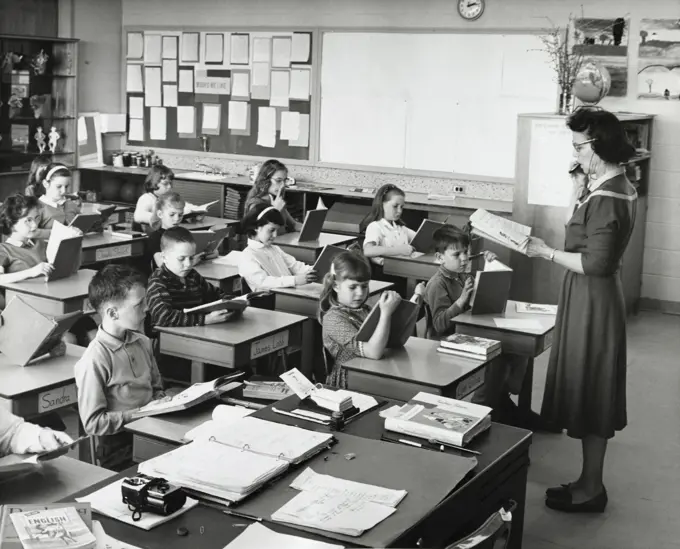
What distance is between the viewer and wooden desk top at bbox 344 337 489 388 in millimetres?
3336

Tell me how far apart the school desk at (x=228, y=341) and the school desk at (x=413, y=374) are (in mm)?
596

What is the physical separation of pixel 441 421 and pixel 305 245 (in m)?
3.66

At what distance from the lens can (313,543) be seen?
189 centimetres

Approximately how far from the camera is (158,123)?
992cm

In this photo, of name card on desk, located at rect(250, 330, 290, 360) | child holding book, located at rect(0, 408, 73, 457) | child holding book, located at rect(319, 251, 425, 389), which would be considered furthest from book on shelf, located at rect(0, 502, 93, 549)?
name card on desk, located at rect(250, 330, 290, 360)

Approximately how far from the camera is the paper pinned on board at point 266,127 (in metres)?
9.14

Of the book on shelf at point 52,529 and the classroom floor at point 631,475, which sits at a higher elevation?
the book on shelf at point 52,529

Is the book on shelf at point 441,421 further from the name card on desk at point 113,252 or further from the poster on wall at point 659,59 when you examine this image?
the poster on wall at point 659,59

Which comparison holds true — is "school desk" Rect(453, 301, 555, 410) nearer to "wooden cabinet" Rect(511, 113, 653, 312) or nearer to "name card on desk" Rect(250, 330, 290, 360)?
"name card on desk" Rect(250, 330, 290, 360)

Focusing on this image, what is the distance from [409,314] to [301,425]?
3.53 feet

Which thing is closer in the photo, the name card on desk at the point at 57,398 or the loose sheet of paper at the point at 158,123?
the name card on desk at the point at 57,398

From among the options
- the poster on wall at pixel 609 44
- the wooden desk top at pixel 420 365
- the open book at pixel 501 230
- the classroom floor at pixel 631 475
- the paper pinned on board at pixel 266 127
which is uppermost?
the poster on wall at pixel 609 44

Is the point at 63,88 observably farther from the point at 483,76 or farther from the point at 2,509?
the point at 2,509

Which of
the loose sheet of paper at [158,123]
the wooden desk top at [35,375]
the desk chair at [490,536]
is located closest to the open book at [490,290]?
the wooden desk top at [35,375]
